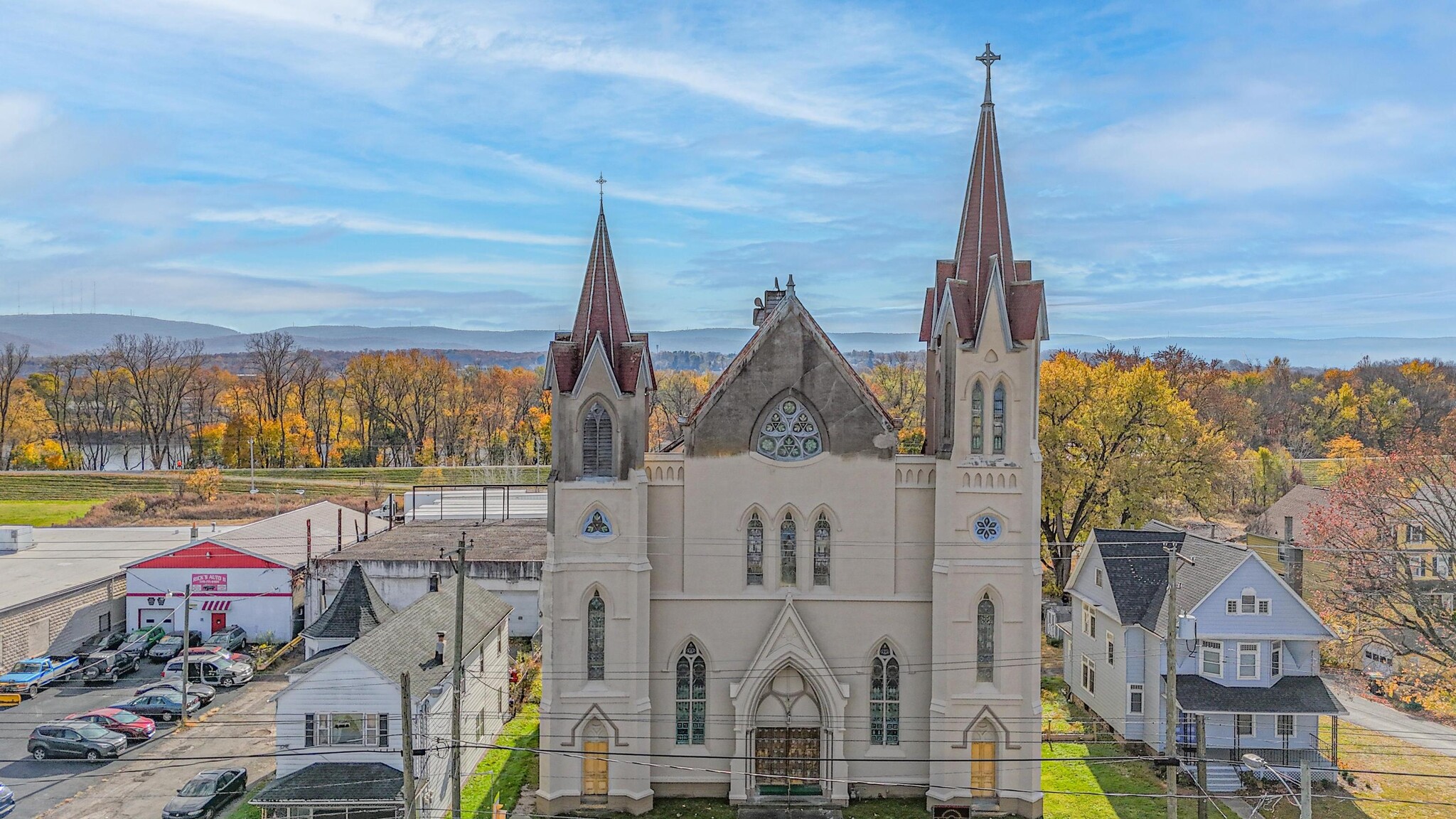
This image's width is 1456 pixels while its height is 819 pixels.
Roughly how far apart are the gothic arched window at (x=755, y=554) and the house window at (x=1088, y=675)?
15157mm

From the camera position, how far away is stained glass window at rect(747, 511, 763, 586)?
2797 centimetres

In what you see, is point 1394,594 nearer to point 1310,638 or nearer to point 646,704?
point 1310,638

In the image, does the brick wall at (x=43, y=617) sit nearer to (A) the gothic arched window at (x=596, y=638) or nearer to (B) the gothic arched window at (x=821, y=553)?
(A) the gothic arched window at (x=596, y=638)

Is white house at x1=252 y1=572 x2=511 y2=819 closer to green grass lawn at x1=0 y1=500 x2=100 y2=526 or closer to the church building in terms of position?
the church building

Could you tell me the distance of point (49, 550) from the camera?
49906 millimetres

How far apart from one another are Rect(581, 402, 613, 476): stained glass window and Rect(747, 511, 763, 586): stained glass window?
172 inches

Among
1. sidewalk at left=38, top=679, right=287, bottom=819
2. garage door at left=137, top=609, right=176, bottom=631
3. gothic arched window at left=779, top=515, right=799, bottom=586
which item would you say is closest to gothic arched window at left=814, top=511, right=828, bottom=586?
gothic arched window at left=779, top=515, right=799, bottom=586

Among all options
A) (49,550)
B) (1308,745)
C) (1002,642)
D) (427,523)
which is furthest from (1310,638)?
(49,550)

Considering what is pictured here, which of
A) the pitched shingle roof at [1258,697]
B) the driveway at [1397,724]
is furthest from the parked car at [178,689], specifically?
the driveway at [1397,724]

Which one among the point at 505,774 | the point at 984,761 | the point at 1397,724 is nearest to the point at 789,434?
the point at 984,761

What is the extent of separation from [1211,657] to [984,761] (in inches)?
368

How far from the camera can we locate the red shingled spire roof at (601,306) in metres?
27.9

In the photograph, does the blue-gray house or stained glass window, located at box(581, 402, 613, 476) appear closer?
stained glass window, located at box(581, 402, 613, 476)

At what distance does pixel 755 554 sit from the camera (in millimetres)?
28016
